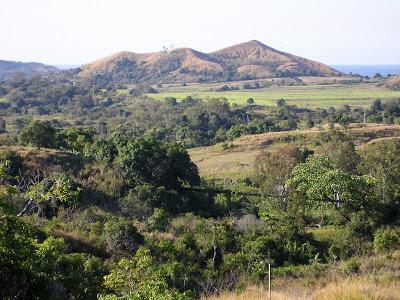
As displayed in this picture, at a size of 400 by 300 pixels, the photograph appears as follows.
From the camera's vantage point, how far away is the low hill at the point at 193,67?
154875 millimetres

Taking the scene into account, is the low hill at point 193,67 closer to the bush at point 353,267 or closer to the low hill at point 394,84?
the low hill at point 394,84

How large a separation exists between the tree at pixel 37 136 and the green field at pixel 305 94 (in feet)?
220

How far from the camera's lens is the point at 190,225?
17.6 m

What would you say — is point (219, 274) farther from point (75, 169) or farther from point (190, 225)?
point (75, 169)

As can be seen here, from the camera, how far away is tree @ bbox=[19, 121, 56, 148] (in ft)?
91.5

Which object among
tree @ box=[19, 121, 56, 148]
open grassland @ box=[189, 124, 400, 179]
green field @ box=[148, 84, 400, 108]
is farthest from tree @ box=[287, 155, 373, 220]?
green field @ box=[148, 84, 400, 108]

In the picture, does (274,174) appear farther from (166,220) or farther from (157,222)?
(157,222)

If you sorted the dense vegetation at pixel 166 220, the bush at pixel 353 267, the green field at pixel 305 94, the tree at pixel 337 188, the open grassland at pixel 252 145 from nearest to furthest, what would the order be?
the dense vegetation at pixel 166 220
the bush at pixel 353 267
the tree at pixel 337 188
the open grassland at pixel 252 145
the green field at pixel 305 94

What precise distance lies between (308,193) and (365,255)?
Answer: 11.9 ft

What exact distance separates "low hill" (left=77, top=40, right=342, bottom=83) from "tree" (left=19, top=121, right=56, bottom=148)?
12100cm

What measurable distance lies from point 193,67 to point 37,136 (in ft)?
449

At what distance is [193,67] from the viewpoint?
6383 inches

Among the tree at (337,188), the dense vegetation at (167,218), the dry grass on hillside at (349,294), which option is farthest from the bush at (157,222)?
the dry grass on hillside at (349,294)

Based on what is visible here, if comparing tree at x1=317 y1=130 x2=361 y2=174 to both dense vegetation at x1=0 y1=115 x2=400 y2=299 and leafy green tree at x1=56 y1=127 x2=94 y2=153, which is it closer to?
dense vegetation at x1=0 y1=115 x2=400 y2=299
